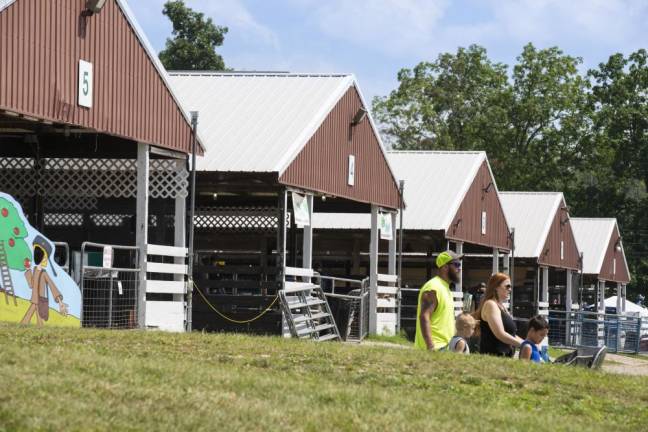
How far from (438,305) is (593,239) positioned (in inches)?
1878

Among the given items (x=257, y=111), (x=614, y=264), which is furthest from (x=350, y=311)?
(x=614, y=264)

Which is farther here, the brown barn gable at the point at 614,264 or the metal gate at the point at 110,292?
the brown barn gable at the point at 614,264

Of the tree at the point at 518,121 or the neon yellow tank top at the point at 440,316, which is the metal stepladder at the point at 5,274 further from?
the tree at the point at 518,121

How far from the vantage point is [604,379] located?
1338 cm

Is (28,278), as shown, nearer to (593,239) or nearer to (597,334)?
(597,334)

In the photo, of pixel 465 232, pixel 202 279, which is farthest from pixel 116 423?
pixel 465 232

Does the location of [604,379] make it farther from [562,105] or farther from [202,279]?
[562,105]

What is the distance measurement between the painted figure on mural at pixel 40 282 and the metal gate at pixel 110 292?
0.98 m

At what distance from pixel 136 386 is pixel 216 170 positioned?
13.6 meters

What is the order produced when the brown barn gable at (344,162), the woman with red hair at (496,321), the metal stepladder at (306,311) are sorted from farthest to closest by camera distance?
the brown barn gable at (344,162), the metal stepladder at (306,311), the woman with red hair at (496,321)

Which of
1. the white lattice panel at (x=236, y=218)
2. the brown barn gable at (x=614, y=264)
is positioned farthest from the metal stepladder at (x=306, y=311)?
the brown barn gable at (x=614, y=264)

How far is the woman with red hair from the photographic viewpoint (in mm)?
14031

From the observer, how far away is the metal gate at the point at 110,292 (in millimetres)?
19219

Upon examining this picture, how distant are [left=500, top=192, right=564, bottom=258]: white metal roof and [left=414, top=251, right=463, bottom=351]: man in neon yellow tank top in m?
30.2
